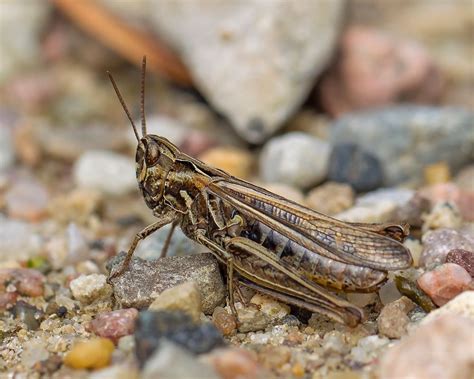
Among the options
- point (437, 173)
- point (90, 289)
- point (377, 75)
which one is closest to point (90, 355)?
point (90, 289)

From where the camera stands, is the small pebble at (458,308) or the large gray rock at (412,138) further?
the large gray rock at (412,138)

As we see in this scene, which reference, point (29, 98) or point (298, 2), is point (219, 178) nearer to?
point (298, 2)

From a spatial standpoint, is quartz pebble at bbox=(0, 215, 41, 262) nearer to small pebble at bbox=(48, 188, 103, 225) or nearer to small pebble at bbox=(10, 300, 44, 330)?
small pebble at bbox=(48, 188, 103, 225)

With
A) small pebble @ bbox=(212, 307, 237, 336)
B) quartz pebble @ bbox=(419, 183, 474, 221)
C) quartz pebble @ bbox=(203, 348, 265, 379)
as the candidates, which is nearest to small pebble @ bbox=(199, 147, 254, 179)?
quartz pebble @ bbox=(419, 183, 474, 221)

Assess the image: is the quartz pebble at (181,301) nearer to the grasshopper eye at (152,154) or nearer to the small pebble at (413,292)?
the grasshopper eye at (152,154)

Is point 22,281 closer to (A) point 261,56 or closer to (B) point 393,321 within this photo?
(B) point 393,321

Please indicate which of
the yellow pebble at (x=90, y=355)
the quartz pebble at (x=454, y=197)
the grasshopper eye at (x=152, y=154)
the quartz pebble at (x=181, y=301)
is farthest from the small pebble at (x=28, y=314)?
the quartz pebble at (x=454, y=197)

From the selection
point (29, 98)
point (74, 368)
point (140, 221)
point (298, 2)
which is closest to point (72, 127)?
point (29, 98)
